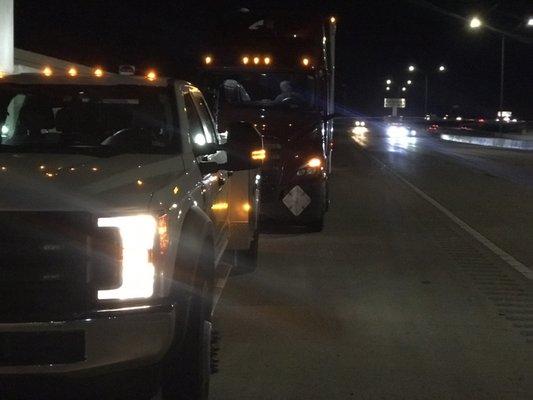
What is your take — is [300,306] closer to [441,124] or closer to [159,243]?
[159,243]

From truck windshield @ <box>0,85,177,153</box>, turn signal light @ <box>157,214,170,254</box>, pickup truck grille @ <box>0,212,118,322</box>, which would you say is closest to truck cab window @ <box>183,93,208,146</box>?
truck windshield @ <box>0,85,177,153</box>

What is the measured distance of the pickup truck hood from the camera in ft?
15.0

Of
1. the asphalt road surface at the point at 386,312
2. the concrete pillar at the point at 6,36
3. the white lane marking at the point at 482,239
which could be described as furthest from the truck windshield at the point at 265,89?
the white lane marking at the point at 482,239

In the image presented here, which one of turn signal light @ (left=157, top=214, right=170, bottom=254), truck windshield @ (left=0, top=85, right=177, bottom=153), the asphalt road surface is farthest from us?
truck windshield @ (left=0, top=85, right=177, bottom=153)

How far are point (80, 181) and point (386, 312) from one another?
4.35m

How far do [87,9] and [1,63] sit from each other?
90.7 ft

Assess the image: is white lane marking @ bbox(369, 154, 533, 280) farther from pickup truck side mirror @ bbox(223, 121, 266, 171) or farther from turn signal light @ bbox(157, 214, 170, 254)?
turn signal light @ bbox(157, 214, 170, 254)

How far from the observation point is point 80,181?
4.87 meters

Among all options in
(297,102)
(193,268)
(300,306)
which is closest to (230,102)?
(297,102)

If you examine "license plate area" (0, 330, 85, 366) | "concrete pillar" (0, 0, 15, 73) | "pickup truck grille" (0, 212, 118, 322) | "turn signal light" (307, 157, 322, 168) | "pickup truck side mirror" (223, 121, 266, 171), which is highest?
"concrete pillar" (0, 0, 15, 73)

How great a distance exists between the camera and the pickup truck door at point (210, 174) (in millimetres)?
6531

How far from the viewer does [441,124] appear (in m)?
88.2

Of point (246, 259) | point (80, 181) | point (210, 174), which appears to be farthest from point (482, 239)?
point (80, 181)

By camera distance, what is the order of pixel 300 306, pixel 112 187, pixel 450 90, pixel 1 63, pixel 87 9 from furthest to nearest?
pixel 450 90, pixel 87 9, pixel 1 63, pixel 300 306, pixel 112 187
